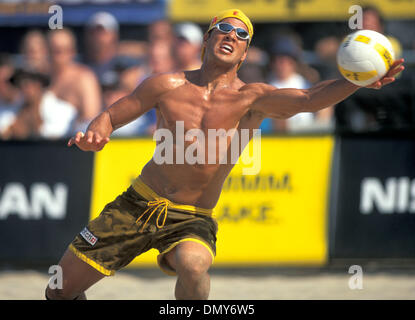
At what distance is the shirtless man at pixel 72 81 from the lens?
7.86 meters

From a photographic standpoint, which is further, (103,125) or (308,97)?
(103,125)

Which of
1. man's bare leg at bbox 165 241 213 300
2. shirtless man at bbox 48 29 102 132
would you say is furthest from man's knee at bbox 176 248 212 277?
shirtless man at bbox 48 29 102 132

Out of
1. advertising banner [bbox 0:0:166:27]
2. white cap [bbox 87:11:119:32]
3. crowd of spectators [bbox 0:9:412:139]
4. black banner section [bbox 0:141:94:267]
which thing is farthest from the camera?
advertising banner [bbox 0:0:166:27]

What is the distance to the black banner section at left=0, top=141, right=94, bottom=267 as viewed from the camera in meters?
7.01

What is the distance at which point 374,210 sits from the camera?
23.2 ft

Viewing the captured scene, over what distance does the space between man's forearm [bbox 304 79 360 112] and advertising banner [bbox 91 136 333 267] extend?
2948 millimetres

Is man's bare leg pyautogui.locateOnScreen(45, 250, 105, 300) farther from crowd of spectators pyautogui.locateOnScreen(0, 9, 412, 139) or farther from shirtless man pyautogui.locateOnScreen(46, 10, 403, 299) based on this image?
crowd of spectators pyautogui.locateOnScreen(0, 9, 412, 139)

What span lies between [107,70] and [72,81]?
49 cm

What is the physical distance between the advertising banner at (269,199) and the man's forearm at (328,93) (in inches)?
116

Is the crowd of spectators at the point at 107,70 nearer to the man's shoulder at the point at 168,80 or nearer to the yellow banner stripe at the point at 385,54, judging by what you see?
the man's shoulder at the point at 168,80

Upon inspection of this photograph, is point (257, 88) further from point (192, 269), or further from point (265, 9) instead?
point (265, 9)

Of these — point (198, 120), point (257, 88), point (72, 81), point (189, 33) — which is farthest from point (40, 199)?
point (257, 88)
